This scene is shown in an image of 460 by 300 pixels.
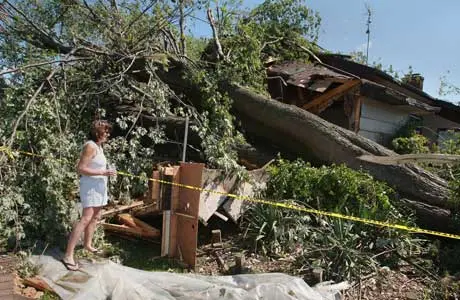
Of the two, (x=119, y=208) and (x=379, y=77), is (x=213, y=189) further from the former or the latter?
(x=379, y=77)

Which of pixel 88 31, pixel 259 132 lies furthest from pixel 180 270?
pixel 88 31

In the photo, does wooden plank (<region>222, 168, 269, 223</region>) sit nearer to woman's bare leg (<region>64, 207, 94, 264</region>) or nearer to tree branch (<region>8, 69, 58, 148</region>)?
woman's bare leg (<region>64, 207, 94, 264</region>)

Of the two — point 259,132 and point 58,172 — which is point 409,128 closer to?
point 259,132

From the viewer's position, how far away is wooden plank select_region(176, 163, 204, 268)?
562 cm

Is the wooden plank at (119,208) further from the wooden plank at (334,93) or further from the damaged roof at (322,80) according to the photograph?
the wooden plank at (334,93)

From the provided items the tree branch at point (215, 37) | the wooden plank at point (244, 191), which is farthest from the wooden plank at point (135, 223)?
the tree branch at point (215, 37)

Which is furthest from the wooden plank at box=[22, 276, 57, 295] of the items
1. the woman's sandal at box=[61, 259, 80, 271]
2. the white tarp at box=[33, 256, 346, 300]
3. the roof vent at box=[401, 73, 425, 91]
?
the roof vent at box=[401, 73, 425, 91]

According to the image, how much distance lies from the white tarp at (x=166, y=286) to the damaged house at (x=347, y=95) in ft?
21.8

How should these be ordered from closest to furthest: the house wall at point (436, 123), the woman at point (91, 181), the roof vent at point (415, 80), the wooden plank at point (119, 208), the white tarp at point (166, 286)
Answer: the white tarp at point (166, 286), the woman at point (91, 181), the wooden plank at point (119, 208), the house wall at point (436, 123), the roof vent at point (415, 80)

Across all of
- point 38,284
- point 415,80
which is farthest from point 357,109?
point 38,284

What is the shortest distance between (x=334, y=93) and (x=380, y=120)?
6.71 ft

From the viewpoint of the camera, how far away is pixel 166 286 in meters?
4.54

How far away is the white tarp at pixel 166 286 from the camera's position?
14.0 ft

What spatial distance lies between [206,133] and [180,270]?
2502 mm
